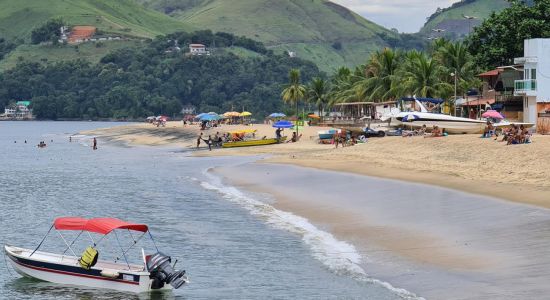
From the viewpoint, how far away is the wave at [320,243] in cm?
2805

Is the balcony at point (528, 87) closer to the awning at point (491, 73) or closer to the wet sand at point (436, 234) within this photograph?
the awning at point (491, 73)

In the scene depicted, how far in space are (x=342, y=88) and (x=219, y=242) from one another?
390 ft

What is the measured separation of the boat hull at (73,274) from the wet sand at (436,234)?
23.4ft

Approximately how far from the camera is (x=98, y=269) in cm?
2867

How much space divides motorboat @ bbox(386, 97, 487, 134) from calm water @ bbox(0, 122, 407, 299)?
18289mm

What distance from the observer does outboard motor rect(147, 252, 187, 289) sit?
27609 mm

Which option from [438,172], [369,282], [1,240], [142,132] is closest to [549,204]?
[369,282]

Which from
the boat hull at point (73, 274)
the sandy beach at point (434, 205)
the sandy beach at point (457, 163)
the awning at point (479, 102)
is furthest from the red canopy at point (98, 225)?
the awning at point (479, 102)

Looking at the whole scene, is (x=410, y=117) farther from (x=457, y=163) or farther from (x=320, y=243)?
(x=320, y=243)

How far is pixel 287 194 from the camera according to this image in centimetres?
4975

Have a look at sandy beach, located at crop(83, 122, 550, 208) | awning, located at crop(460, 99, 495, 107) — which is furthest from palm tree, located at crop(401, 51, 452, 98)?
sandy beach, located at crop(83, 122, 550, 208)

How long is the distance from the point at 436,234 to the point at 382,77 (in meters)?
91.5

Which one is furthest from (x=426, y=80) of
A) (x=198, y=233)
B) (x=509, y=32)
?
(x=198, y=233)

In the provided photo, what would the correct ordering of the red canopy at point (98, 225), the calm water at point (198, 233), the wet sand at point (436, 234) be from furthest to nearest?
the red canopy at point (98, 225) < the calm water at point (198, 233) < the wet sand at point (436, 234)
